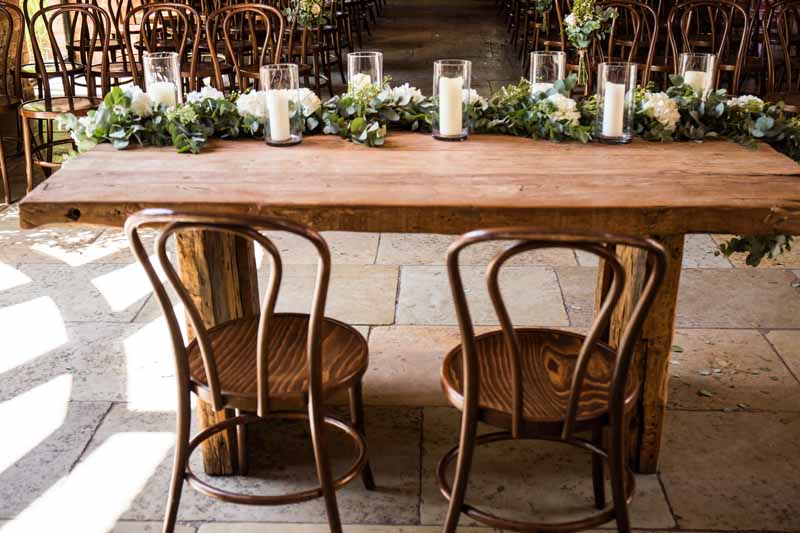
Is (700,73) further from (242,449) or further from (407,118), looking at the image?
(242,449)

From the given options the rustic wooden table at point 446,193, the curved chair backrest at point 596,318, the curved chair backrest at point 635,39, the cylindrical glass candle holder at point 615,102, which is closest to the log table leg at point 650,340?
the rustic wooden table at point 446,193

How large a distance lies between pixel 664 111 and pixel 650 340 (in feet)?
2.20

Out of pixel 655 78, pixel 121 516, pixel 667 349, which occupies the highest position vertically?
pixel 655 78

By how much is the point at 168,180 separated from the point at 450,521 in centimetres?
102

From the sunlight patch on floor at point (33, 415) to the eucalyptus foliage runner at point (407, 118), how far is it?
2.52 feet

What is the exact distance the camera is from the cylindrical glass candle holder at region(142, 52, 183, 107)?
7.95 ft

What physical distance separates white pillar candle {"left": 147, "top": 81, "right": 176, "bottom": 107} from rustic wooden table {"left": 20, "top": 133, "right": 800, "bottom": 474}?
205 millimetres

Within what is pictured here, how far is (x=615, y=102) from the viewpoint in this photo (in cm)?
228

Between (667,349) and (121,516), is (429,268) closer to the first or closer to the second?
(667,349)

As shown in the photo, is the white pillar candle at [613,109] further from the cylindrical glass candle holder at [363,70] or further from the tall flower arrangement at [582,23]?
the tall flower arrangement at [582,23]

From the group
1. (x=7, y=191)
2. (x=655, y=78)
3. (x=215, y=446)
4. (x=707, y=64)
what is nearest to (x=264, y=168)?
(x=215, y=446)

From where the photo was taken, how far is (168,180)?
2.02 m

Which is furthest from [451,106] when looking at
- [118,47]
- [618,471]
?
[118,47]

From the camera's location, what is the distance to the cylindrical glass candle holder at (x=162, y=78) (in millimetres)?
2422
